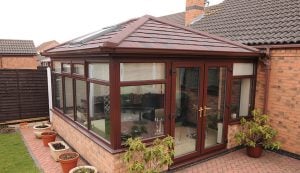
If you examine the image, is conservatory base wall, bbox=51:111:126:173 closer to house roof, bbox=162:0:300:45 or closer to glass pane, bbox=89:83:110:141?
glass pane, bbox=89:83:110:141

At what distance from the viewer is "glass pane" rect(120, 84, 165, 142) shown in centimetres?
533

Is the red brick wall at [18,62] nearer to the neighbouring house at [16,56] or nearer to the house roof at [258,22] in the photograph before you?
the neighbouring house at [16,56]

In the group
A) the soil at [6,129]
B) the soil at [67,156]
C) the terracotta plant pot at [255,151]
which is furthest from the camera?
the soil at [6,129]

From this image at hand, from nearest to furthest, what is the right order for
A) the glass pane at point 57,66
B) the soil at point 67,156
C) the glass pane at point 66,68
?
the soil at point 67,156 < the glass pane at point 66,68 < the glass pane at point 57,66

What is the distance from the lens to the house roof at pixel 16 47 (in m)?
21.2

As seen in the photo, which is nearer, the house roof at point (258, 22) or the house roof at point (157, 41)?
the house roof at point (157, 41)

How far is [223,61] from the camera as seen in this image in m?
6.75

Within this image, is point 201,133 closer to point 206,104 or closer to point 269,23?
point 206,104

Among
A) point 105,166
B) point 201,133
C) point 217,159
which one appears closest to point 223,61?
point 201,133

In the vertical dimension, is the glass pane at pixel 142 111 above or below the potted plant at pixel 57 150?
above

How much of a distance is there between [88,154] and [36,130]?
369 centimetres

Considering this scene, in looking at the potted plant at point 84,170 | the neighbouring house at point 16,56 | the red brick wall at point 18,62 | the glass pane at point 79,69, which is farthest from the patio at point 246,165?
the red brick wall at point 18,62

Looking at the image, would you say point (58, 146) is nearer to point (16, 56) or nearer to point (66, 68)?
point (66, 68)

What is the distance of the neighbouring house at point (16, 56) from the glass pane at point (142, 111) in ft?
64.2
